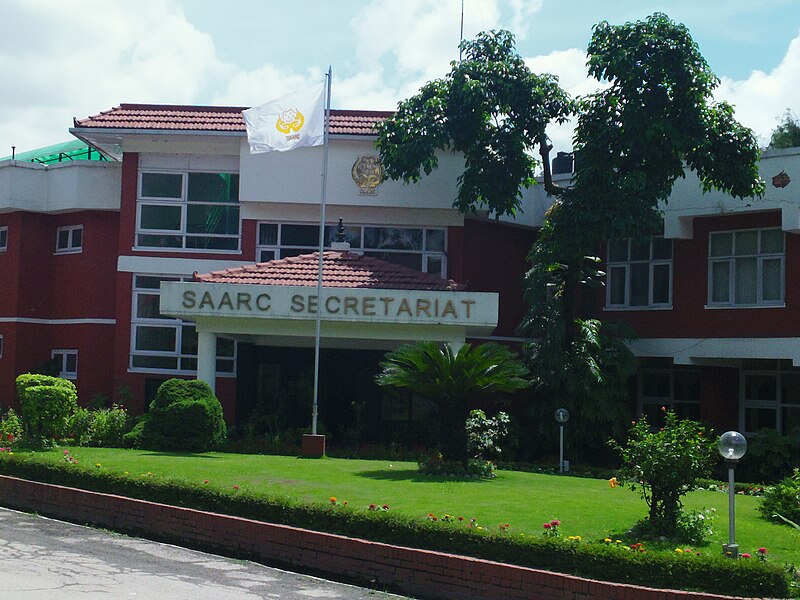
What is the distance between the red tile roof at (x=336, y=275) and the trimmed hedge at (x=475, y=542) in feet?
25.2

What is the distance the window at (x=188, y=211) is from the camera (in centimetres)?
2683

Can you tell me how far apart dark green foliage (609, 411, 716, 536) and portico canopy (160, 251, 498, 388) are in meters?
9.88

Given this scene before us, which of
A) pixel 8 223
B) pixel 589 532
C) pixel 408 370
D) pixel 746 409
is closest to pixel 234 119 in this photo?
pixel 8 223

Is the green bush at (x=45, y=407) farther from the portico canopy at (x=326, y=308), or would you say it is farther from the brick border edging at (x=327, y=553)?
the brick border edging at (x=327, y=553)

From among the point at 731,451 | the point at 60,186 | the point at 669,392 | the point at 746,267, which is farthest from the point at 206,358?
the point at 731,451

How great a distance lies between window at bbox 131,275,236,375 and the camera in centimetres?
2667

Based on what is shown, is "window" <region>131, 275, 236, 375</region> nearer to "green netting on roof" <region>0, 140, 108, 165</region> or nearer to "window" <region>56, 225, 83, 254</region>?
"window" <region>56, 225, 83, 254</region>

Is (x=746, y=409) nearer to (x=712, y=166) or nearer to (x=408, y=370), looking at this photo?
(x=712, y=166)

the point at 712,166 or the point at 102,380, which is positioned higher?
the point at 712,166

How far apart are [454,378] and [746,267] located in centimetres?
1058

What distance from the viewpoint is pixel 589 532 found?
40.3 ft

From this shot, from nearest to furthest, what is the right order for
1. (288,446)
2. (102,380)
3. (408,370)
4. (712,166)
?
(408,370)
(288,446)
(712,166)
(102,380)

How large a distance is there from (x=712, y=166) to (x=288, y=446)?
11244 millimetres

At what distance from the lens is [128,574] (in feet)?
38.7
